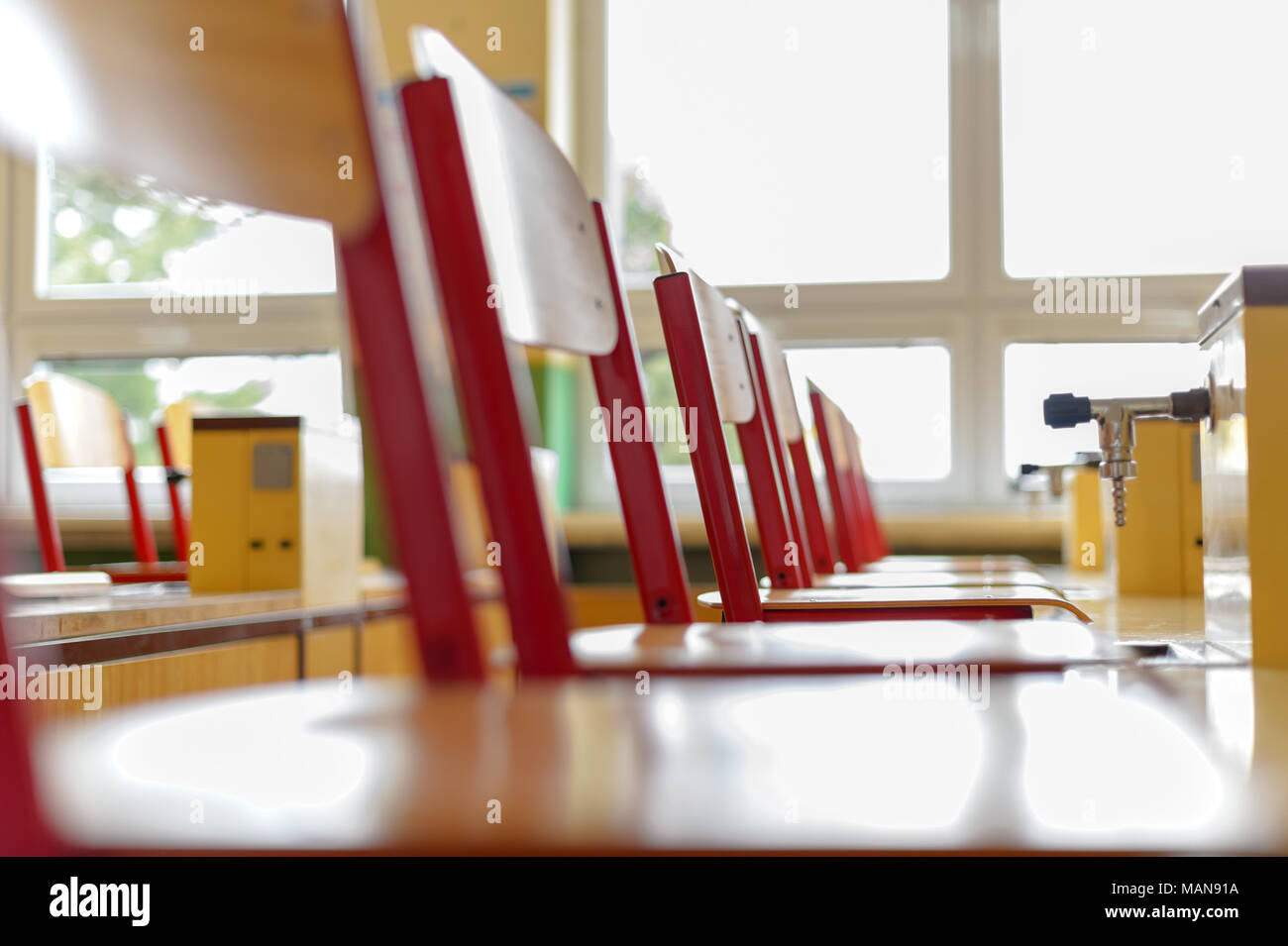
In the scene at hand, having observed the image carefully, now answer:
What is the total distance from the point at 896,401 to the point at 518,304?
12.9ft

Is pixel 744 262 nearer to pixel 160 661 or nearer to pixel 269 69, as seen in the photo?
pixel 160 661

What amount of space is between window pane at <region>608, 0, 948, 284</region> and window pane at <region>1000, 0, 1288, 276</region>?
33 centimetres

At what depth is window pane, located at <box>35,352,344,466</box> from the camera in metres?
5.13

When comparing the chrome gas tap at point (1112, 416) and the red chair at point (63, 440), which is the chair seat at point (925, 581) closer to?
the chrome gas tap at point (1112, 416)

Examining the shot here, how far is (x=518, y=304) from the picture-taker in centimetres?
94

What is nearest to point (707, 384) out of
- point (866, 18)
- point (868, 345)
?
point (868, 345)

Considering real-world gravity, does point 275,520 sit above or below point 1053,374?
below

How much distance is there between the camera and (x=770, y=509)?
1857mm

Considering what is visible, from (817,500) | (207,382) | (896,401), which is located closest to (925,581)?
(817,500)

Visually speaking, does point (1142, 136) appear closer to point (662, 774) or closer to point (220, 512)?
point (220, 512)

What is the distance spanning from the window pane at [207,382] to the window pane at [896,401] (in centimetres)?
201

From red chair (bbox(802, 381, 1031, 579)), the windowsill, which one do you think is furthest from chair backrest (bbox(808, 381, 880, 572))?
the windowsill
